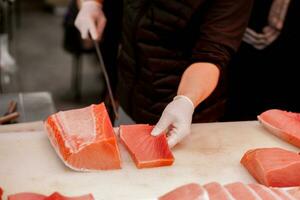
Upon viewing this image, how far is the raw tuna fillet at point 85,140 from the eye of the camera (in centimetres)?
146

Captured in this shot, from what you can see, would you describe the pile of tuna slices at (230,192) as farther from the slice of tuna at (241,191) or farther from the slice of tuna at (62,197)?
the slice of tuna at (62,197)

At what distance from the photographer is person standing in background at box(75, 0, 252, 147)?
1.74m

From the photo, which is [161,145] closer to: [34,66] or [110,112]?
[110,112]

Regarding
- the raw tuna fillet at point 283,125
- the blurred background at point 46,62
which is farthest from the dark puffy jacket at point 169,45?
the blurred background at point 46,62

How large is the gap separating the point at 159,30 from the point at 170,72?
19 centimetres

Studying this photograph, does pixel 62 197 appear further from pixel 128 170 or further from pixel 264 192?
pixel 264 192

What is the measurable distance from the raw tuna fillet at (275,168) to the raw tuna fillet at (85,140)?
0.42 m

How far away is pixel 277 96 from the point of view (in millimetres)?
2799

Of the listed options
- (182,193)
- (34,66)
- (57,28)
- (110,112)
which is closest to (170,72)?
(110,112)

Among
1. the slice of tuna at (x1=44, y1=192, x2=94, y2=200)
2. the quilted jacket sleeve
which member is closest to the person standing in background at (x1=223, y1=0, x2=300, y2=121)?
the quilted jacket sleeve

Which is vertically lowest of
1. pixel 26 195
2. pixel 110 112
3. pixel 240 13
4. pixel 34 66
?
pixel 34 66

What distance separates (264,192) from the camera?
136 centimetres

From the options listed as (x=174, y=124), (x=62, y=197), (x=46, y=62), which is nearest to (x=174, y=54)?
(x=174, y=124)

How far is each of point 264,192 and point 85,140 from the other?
1.79 ft
